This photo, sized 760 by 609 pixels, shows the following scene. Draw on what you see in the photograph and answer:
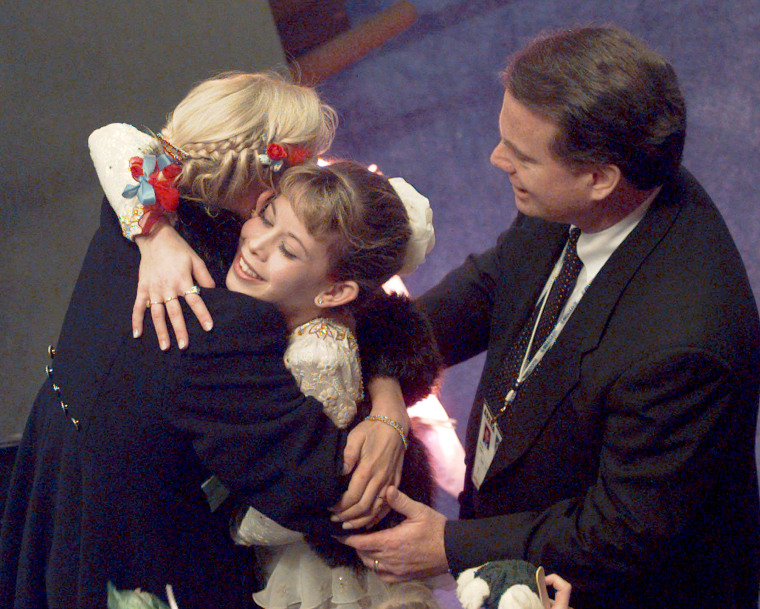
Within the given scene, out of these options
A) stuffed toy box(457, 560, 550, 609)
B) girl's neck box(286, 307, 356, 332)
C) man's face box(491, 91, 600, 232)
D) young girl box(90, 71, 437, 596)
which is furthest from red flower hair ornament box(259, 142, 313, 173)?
stuffed toy box(457, 560, 550, 609)

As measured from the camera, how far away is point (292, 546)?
162 centimetres

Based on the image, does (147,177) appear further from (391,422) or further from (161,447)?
(391,422)

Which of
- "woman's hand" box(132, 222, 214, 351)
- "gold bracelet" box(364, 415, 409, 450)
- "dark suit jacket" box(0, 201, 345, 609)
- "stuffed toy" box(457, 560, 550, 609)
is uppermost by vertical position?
"woman's hand" box(132, 222, 214, 351)

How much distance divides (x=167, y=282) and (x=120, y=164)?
1.12 feet

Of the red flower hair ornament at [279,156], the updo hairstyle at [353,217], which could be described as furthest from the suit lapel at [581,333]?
the red flower hair ornament at [279,156]

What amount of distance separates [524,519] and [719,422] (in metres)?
0.48

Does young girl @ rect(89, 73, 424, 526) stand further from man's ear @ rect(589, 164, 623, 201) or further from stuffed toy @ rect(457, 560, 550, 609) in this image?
man's ear @ rect(589, 164, 623, 201)

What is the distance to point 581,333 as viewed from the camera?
165 centimetres

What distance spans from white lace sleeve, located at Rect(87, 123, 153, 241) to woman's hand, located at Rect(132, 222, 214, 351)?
46 millimetres

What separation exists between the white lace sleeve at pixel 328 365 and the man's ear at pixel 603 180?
589 millimetres

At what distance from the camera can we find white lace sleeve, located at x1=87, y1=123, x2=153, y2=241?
1.50 m

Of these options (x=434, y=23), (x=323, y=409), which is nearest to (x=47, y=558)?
(x=323, y=409)

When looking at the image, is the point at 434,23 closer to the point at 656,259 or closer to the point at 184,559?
the point at 656,259

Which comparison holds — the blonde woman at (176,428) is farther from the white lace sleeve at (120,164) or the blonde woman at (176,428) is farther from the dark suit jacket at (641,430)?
the dark suit jacket at (641,430)
